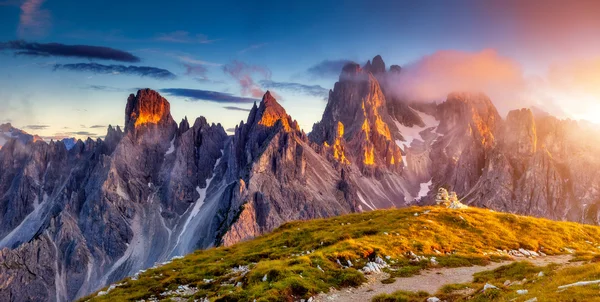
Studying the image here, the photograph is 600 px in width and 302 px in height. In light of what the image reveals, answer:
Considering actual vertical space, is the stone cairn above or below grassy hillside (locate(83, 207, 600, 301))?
above

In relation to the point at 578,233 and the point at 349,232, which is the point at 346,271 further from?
the point at 578,233

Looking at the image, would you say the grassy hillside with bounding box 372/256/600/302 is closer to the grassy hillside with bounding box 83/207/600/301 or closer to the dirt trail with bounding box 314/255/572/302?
the dirt trail with bounding box 314/255/572/302

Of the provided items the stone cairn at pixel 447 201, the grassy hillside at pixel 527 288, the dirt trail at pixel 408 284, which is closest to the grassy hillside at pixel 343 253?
the dirt trail at pixel 408 284

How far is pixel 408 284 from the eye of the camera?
2886cm

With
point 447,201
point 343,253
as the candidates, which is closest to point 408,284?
point 343,253

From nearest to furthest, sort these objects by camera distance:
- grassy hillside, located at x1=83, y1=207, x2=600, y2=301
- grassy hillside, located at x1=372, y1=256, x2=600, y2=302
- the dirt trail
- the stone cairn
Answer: grassy hillside, located at x1=372, y1=256, x2=600, y2=302 → the dirt trail → grassy hillside, located at x1=83, y1=207, x2=600, y2=301 → the stone cairn

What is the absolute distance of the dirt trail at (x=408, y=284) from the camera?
26.3 meters

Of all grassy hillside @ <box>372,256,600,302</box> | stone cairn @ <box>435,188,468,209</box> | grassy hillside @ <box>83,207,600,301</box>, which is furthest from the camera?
stone cairn @ <box>435,188,468,209</box>

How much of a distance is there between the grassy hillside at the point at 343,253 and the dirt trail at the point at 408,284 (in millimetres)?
879

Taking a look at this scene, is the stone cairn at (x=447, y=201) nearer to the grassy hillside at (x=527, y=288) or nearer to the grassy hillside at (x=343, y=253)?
the grassy hillside at (x=343, y=253)

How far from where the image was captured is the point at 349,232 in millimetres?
46219

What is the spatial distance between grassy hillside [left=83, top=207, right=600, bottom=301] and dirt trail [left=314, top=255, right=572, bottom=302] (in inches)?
34.6

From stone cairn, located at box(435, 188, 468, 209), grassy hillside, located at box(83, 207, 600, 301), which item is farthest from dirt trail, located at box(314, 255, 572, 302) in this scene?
stone cairn, located at box(435, 188, 468, 209)

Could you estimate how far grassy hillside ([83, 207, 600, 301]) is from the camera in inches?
1133
